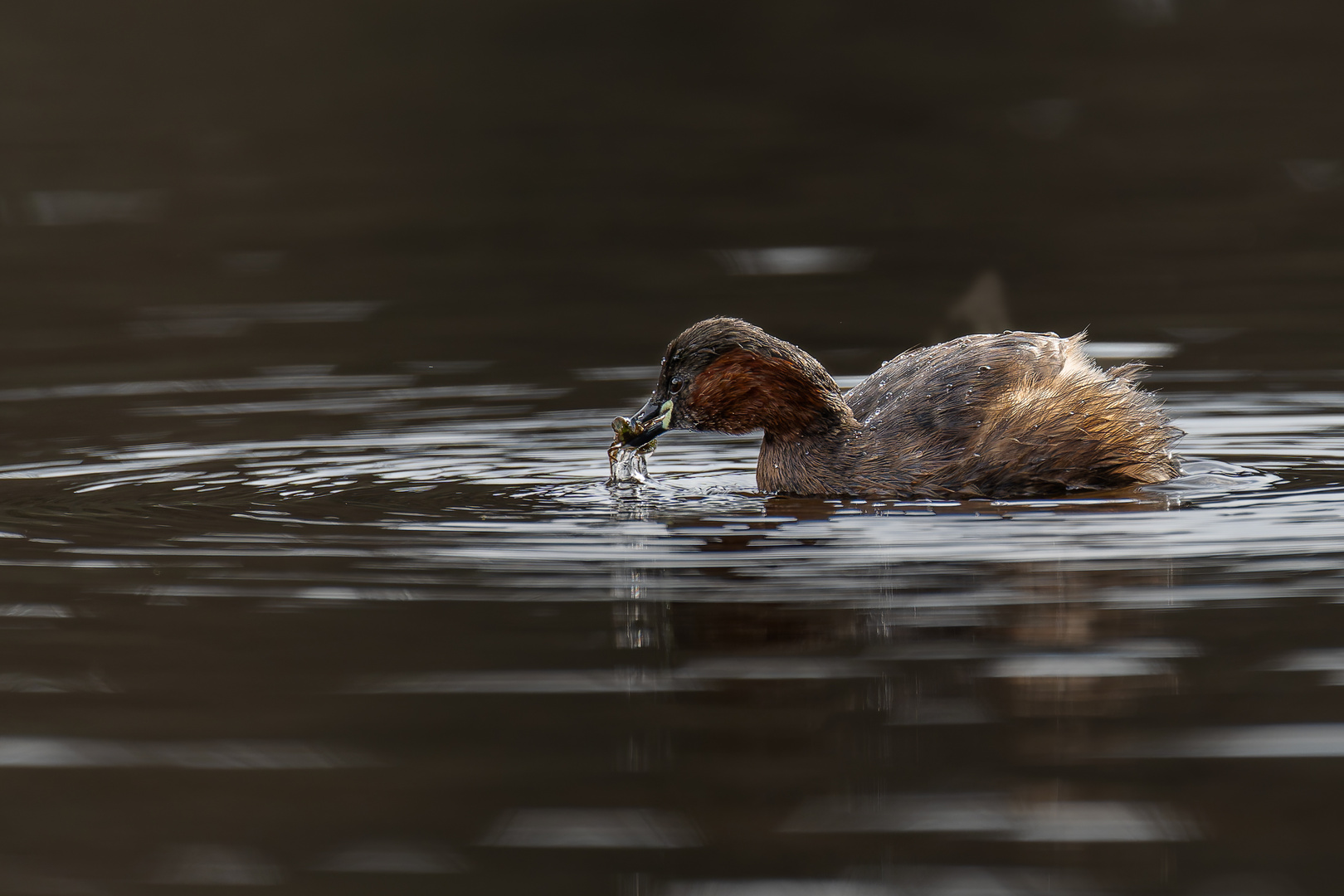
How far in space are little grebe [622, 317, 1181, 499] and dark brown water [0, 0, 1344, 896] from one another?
0.27 metres

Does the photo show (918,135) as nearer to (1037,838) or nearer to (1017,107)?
(1017,107)

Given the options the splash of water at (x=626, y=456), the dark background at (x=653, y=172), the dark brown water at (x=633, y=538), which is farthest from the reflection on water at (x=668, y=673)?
the dark background at (x=653, y=172)

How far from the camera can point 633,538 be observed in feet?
26.2

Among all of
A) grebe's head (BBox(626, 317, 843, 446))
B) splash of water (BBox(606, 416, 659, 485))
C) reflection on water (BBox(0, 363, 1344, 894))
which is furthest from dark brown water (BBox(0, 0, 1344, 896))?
grebe's head (BBox(626, 317, 843, 446))

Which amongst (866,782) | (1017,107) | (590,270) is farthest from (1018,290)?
(866,782)

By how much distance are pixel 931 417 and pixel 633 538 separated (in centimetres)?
184

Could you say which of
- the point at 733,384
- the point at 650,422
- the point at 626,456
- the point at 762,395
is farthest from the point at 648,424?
the point at 762,395

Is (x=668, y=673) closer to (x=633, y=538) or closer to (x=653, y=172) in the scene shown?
(x=633, y=538)

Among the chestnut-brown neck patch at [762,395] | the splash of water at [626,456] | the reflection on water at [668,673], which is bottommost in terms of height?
the reflection on water at [668,673]

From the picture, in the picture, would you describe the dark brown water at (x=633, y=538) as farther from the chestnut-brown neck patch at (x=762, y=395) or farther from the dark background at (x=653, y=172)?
the chestnut-brown neck patch at (x=762, y=395)

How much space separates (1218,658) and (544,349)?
817 cm

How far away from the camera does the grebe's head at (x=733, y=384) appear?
9.31 metres

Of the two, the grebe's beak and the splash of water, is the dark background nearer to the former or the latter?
the splash of water

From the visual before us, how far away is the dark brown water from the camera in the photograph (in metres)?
5.01
